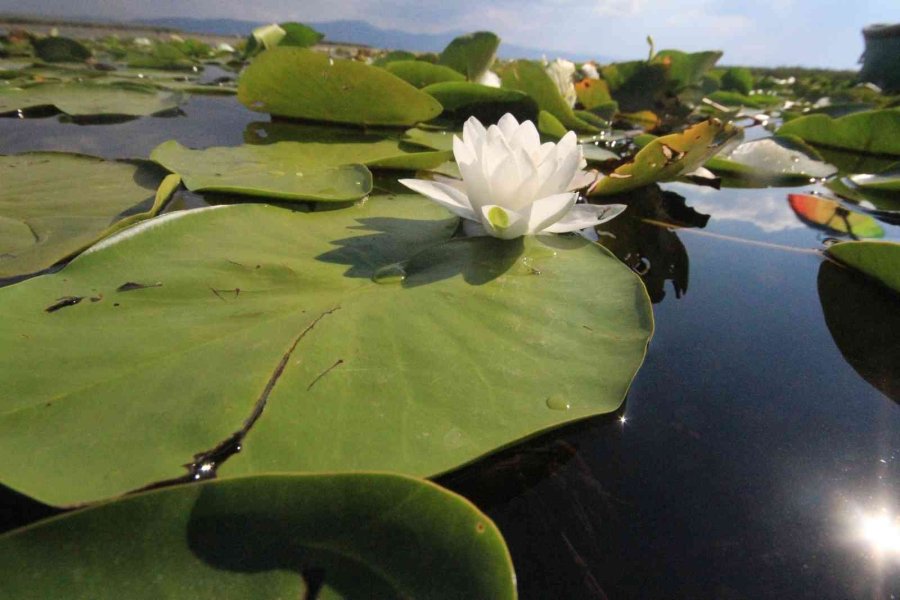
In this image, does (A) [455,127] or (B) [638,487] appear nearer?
(B) [638,487]

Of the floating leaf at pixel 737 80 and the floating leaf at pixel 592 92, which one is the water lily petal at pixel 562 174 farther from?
the floating leaf at pixel 737 80

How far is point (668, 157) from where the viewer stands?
43.4 inches

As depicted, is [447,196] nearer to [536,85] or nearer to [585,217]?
[585,217]

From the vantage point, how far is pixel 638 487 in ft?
1.58

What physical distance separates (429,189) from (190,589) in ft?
2.18

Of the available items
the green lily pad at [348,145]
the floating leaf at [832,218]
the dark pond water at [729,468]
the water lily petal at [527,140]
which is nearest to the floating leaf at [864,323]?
the dark pond water at [729,468]

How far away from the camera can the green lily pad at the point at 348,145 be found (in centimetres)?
127

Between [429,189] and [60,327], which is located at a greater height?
[429,189]

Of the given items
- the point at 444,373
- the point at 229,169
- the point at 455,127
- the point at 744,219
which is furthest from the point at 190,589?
the point at 455,127

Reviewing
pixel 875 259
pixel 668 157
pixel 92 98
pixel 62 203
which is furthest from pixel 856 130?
pixel 92 98

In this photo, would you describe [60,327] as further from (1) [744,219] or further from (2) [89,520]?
(1) [744,219]

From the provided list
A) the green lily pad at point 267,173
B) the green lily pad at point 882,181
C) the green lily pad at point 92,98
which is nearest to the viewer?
the green lily pad at point 267,173

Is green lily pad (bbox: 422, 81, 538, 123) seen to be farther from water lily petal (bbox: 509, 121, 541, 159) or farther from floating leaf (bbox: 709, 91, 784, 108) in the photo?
floating leaf (bbox: 709, 91, 784, 108)

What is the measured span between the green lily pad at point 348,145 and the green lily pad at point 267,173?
0.06 metres
